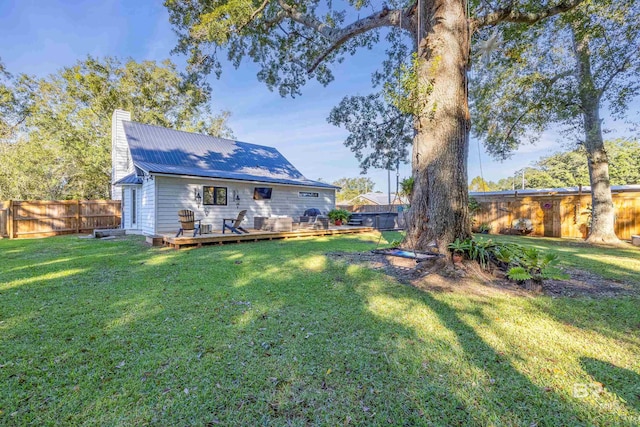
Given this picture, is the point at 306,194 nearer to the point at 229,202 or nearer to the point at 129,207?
the point at 229,202

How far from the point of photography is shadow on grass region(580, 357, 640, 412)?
1.90 m

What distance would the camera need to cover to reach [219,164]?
44.0 feet

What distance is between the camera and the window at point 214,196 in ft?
36.8

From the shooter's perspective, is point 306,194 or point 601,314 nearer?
point 601,314

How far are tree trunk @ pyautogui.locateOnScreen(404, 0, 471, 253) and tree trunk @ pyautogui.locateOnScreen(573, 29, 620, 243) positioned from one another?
7.11 m

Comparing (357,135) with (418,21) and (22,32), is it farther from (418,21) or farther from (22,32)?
(22,32)

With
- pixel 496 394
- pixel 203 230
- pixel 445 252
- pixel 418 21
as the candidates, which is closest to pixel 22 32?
pixel 203 230

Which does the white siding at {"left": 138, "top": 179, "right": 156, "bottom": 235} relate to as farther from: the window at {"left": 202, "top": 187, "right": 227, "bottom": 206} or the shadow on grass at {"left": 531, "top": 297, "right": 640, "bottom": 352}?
the shadow on grass at {"left": 531, "top": 297, "right": 640, "bottom": 352}

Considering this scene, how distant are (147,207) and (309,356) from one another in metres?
10.6

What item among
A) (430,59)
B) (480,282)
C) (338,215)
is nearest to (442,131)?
(430,59)

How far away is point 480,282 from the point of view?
4473 millimetres

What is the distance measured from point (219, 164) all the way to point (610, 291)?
1344 cm

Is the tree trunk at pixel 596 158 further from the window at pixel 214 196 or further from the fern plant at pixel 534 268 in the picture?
the window at pixel 214 196

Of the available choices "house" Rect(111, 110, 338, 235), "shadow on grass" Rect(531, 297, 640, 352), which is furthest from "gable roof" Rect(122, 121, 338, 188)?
"shadow on grass" Rect(531, 297, 640, 352)
